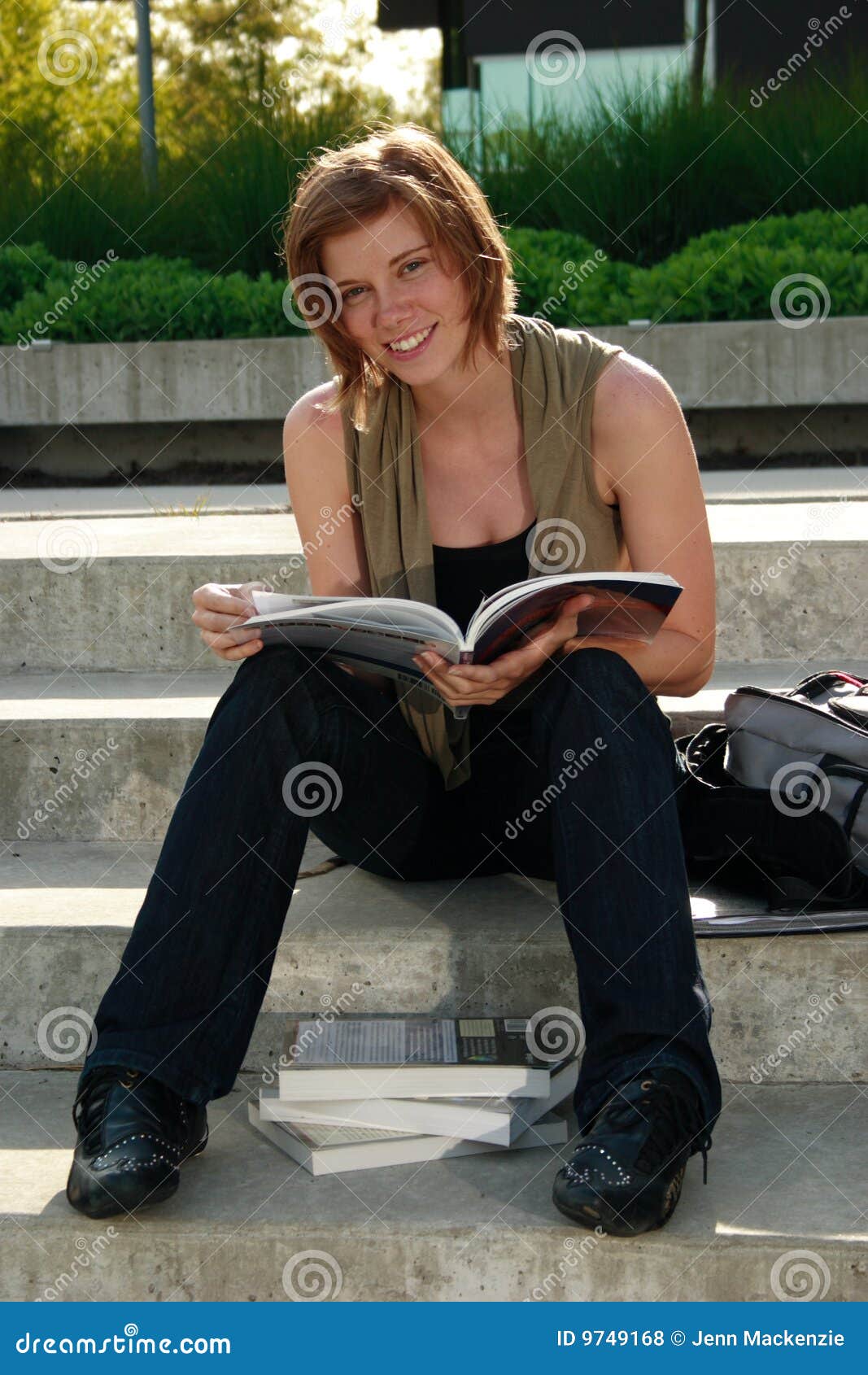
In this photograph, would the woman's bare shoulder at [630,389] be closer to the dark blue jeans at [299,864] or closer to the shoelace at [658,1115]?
the dark blue jeans at [299,864]

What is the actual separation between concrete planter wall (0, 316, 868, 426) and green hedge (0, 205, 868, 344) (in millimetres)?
228

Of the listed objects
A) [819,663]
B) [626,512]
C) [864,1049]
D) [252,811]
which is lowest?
[864,1049]

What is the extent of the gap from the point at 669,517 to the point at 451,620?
0.46 m

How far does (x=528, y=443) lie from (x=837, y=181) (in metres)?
4.97

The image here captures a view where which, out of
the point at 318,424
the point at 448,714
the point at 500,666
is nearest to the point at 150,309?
the point at 318,424

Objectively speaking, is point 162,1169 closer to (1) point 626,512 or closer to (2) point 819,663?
(1) point 626,512

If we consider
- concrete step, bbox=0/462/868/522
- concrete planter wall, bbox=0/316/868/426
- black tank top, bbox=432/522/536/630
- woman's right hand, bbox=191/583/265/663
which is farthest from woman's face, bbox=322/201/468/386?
concrete planter wall, bbox=0/316/868/426

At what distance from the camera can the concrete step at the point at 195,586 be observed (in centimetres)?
301

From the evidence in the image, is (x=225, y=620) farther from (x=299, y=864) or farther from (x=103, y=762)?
(x=103, y=762)

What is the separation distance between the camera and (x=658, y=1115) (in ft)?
5.61

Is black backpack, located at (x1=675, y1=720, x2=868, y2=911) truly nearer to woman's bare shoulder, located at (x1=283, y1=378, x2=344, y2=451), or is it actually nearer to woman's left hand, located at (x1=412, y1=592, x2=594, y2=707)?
woman's left hand, located at (x1=412, y1=592, x2=594, y2=707)

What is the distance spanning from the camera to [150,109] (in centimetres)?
1004

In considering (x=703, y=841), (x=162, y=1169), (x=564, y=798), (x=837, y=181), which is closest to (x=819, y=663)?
(x=703, y=841)

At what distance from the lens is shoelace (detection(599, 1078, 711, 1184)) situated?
1693mm
